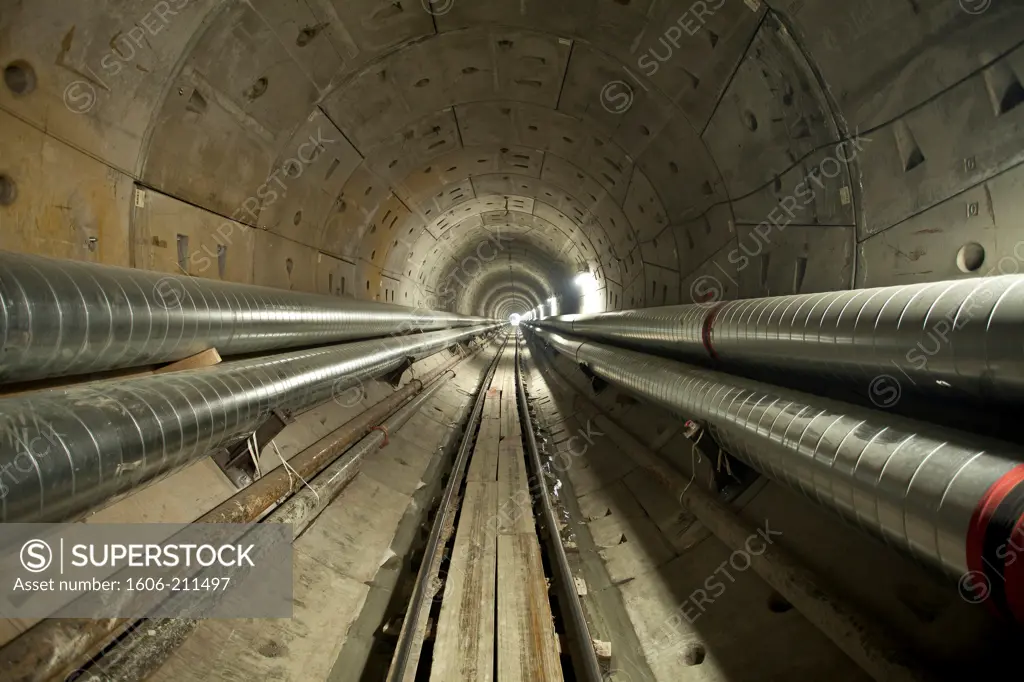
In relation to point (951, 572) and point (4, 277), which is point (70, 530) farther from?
point (951, 572)

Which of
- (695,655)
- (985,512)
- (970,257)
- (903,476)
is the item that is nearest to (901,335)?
(903,476)

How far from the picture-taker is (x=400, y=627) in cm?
349

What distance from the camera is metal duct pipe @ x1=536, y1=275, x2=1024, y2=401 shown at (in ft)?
5.83

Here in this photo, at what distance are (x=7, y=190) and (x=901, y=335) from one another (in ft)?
16.1

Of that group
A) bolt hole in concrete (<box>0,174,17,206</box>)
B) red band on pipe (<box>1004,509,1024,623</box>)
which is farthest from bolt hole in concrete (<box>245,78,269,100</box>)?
red band on pipe (<box>1004,509,1024,623</box>)

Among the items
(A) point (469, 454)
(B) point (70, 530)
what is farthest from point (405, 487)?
(B) point (70, 530)

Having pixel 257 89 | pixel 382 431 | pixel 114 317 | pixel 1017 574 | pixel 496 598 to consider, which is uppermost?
pixel 257 89

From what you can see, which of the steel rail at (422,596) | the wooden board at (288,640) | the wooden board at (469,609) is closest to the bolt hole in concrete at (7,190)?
the wooden board at (288,640)

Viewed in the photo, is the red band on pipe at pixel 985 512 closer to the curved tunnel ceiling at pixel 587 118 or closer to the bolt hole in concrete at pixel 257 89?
the curved tunnel ceiling at pixel 587 118

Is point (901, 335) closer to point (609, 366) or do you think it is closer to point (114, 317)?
point (114, 317)

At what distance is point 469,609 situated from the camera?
3559mm

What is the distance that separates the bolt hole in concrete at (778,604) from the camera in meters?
3.06

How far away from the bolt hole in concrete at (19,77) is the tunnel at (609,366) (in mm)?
13

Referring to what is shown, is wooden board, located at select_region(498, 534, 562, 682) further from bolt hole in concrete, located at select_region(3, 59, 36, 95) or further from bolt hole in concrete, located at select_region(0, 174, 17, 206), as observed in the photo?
bolt hole in concrete, located at select_region(3, 59, 36, 95)
